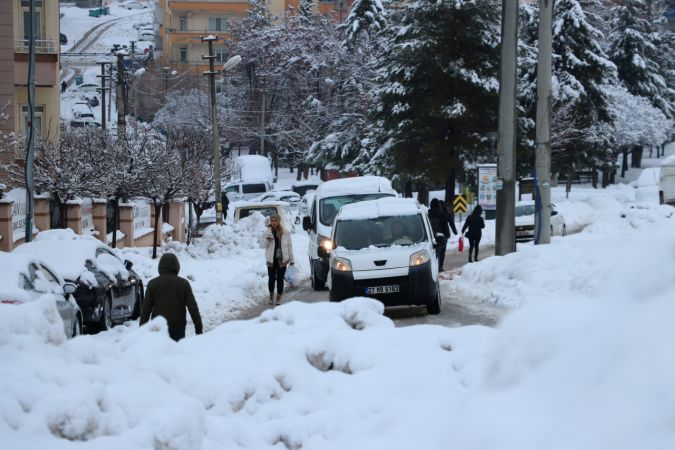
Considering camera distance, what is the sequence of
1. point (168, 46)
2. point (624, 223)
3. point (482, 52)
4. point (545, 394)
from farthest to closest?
point (168, 46) → point (482, 52) → point (624, 223) → point (545, 394)

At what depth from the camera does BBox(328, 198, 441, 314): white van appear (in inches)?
666

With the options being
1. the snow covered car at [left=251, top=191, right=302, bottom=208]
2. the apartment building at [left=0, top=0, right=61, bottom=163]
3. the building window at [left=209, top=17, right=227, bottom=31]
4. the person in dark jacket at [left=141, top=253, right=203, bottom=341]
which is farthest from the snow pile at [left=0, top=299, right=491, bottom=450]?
the building window at [left=209, top=17, right=227, bottom=31]

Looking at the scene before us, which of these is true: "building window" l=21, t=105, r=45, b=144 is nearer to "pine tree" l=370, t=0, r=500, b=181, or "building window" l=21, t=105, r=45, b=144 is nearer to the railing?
the railing

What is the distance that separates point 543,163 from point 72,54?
359ft

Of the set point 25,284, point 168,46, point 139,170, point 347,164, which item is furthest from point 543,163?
point 168,46

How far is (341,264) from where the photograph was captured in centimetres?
1720

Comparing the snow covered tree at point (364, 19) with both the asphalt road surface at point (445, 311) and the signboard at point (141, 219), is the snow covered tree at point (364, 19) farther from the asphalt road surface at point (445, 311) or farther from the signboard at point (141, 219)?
the asphalt road surface at point (445, 311)

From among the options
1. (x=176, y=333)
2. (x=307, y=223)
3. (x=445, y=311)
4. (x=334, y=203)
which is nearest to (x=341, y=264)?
(x=445, y=311)

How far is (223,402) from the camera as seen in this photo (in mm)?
7109

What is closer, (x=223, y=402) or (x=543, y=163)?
(x=223, y=402)

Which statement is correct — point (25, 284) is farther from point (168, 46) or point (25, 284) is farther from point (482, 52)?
point (168, 46)

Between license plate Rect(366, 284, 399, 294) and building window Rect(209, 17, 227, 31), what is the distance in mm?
101848

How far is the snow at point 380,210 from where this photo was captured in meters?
18.1

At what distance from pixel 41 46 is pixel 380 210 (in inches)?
932
